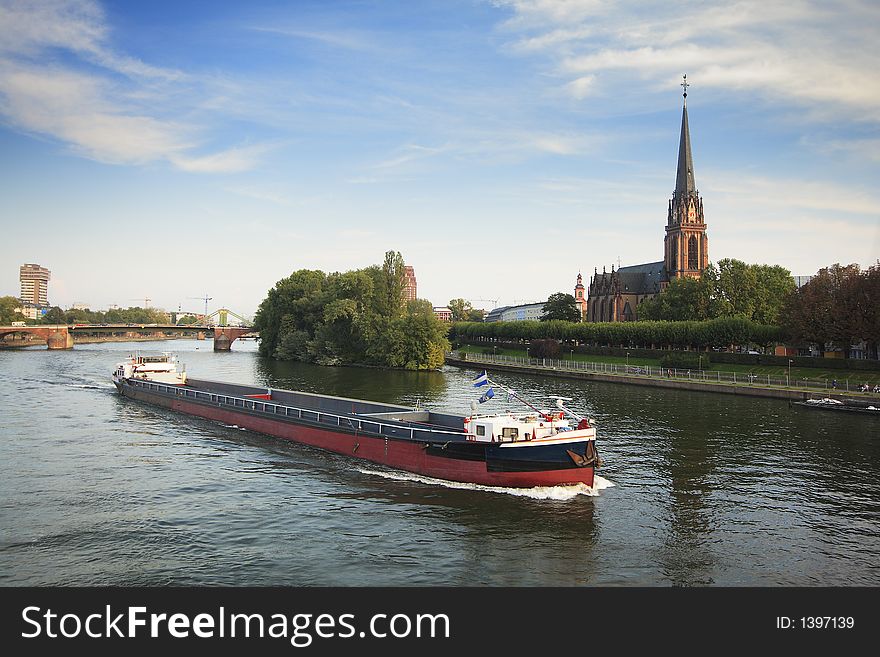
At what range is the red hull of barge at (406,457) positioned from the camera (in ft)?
103

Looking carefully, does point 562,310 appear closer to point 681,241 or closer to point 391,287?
point 681,241

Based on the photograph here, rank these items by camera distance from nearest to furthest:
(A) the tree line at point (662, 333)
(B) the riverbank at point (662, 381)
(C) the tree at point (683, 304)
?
(B) the riverbank at point (662, 381), (A) the tree line at point (662, 333), (C) the tree at point (683, 304)

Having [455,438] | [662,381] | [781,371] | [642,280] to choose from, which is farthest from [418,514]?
[642,280]

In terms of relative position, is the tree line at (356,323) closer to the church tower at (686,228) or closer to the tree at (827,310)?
the tree at (827,310)

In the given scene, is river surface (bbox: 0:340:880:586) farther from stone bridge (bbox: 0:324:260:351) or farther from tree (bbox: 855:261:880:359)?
stone bridge (bbox: 0:324:260:351)

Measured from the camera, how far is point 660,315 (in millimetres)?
127562

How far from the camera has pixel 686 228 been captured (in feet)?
547

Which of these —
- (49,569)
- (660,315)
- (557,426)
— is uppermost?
(660,315)

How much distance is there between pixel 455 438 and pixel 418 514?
19.8 feet

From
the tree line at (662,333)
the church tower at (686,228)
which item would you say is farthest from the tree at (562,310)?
the tree line at (662,333)
